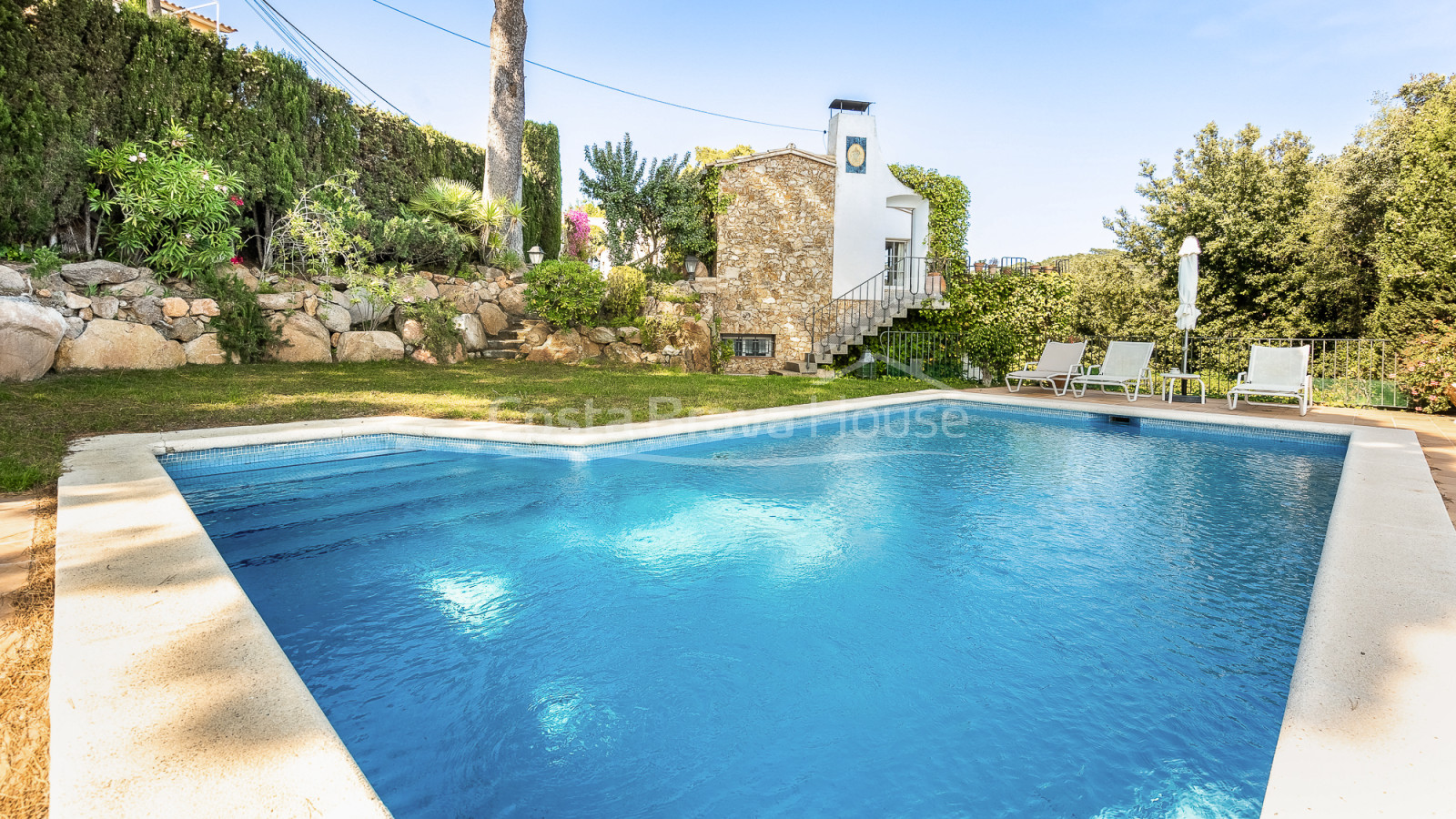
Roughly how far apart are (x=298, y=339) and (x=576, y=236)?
11308 mm

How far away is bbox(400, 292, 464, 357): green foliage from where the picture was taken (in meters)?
11.6

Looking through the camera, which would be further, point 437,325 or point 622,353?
point 622,353

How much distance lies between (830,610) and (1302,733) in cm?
199

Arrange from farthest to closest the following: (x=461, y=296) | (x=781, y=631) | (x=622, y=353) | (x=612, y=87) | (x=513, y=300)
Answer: (x=612, y=87), (x=513, y=300), (x=622, y=353), (x=461, y=296), (x=781, y=631)

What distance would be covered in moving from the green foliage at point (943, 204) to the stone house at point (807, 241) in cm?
22

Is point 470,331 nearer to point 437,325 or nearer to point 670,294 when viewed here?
point 437,325

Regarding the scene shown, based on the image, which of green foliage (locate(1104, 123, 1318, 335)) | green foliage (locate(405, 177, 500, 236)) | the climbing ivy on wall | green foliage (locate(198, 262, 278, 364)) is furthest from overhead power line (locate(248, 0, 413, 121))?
green foliage (locate(1104, 123, 1318, 335))

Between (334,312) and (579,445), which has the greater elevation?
(334,312)

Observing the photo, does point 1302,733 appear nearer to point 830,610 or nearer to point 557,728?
point 830,610

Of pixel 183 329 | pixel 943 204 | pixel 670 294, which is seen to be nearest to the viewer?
pixel 183 329

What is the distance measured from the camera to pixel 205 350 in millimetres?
9227

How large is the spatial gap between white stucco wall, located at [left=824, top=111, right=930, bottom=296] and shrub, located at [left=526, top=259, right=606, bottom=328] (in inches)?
257

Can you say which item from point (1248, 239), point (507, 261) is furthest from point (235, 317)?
point (1248, 239)

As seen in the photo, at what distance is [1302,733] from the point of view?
1.97m
